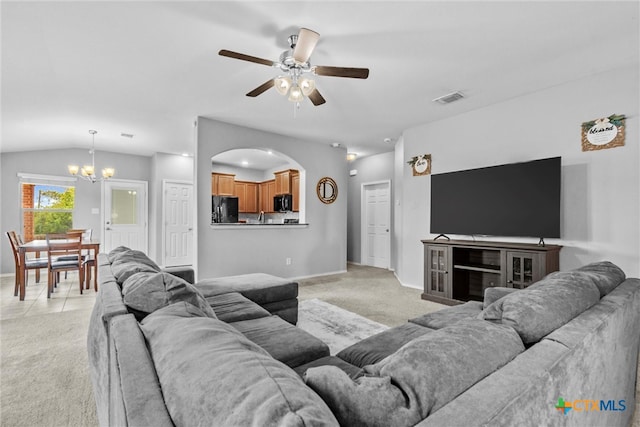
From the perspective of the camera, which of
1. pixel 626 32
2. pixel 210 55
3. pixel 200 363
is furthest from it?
pixel 210 55

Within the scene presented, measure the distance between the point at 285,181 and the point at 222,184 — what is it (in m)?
1.64

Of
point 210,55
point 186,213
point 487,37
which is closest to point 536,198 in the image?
point 487,37

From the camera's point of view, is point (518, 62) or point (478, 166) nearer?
point (518, 62)

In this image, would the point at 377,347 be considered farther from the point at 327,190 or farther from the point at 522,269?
the point at 327,190

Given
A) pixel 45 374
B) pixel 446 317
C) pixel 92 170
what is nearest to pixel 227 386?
pixel 446 317

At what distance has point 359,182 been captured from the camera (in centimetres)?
766

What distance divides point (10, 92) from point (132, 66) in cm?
165

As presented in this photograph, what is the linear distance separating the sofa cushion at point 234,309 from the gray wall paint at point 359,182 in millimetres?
4977

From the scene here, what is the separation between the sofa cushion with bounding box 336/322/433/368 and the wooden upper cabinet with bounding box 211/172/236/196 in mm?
6577

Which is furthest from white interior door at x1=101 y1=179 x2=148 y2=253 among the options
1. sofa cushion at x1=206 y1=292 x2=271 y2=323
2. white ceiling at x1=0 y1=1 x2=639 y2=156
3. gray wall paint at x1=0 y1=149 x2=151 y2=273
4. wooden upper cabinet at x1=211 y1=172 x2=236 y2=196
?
sofa cushion at x1=206 y1=292 x2=271 y2=323

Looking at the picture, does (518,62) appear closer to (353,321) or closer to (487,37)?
(487,37)

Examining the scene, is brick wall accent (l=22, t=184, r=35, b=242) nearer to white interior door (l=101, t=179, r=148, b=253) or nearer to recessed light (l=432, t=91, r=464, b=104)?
white interior door (l=101, t=179, r=148, b=253)

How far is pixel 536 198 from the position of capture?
3.39 meters

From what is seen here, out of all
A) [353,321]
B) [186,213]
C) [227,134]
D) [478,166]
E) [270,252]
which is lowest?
[353,321]
